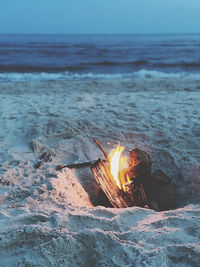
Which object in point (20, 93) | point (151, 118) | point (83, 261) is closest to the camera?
point (83, 261)

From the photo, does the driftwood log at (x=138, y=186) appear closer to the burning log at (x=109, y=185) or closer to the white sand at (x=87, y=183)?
the burning log at (x=109, y=185)

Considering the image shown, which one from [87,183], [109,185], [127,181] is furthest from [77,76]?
[109,185]

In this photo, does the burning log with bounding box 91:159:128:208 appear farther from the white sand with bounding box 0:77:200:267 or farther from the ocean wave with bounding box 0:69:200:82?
the ocean wave with bounding box 0:69:200:82

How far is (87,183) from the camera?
2.92 metres

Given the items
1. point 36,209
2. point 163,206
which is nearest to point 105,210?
point 36,209

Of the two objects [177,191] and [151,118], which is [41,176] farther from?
[151,118]

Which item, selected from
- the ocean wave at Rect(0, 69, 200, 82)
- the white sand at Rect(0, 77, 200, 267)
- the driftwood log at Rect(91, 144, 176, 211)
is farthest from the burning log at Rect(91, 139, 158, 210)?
the ocean wave at Rect(0, 69, 200, 82)

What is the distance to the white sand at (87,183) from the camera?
5.09 feet

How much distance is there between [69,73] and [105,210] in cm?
1272

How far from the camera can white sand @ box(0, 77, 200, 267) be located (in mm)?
1553

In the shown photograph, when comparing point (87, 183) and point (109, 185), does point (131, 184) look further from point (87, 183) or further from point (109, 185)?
point (87, 183)

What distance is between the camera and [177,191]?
288 centimetres

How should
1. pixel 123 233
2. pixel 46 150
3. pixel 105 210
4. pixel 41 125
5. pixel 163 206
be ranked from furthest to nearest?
pixel 41 125
pixel 46 150
pixel 163 206
pixel 105 210
pixel 123 233

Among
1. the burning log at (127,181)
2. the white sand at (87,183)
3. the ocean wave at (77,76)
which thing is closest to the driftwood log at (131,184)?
the burning log at (127,181)
